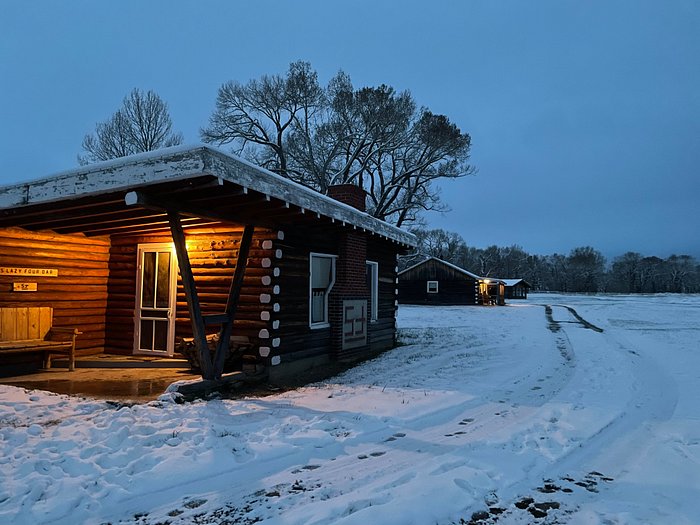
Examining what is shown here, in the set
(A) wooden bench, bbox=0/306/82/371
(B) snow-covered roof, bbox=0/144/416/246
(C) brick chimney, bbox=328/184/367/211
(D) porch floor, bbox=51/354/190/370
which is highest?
(C) brick chimney, bbox=328/184/367/211

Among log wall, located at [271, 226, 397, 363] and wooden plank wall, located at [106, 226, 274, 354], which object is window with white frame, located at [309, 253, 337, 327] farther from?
wooden plank wall, located at [106, 226, 274, 354]

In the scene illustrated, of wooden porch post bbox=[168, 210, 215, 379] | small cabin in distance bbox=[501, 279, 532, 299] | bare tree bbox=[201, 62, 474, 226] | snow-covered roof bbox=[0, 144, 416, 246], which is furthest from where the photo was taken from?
small cabin in distance bbox=[501, 279, 532, 299]

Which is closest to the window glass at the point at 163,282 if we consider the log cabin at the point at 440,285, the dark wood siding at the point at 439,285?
the log cabin at the point at 440,285

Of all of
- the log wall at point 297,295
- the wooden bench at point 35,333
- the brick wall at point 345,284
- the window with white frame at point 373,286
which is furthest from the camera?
the window with white frame at point 373,286

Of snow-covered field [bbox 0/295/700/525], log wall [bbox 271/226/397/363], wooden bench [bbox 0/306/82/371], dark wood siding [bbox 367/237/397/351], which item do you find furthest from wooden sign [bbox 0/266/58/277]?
dark wood siding [bbox 367/237/397/351]

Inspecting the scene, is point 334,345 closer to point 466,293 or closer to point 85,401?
point 85,401

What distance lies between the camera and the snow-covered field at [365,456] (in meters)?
3.42

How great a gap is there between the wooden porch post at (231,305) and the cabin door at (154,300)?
8.11 ft

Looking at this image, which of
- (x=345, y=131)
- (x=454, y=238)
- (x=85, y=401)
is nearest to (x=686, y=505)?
(x=85, y=401)

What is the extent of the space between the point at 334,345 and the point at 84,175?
607 centimetres

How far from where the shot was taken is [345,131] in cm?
2209

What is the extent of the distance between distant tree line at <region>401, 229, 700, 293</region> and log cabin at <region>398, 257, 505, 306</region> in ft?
106

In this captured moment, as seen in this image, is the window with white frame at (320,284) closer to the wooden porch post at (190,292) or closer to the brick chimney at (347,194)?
the brick chimney at (347,194)

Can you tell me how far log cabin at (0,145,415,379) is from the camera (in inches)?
239
